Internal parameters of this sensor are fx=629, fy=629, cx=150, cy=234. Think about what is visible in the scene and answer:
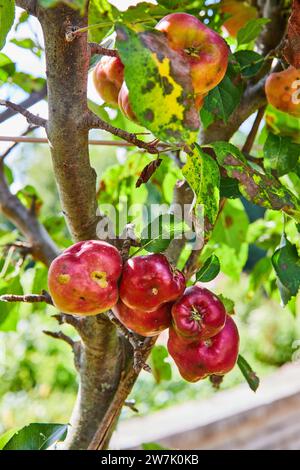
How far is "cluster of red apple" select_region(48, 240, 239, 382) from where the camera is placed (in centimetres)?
49

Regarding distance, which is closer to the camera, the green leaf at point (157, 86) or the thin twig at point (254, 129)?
the green leaf at point (157, 86)

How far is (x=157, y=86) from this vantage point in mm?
375

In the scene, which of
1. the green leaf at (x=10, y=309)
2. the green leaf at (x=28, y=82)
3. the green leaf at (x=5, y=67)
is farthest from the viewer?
the green leaf at (x=28, y=82)

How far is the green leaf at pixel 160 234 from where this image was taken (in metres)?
0.52

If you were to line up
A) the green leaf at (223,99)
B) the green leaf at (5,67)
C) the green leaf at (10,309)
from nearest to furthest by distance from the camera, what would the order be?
1. the green leaf at (223,99)
2. the green leaf at (5,67)
3. the green leaf at (10,309)

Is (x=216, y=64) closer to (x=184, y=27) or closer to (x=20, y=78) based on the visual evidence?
(x=184, y=27)

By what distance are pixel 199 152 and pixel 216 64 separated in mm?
76

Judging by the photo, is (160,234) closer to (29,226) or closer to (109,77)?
(109,77)

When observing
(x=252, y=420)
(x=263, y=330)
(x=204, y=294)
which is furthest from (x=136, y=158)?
(x=263, y=330)

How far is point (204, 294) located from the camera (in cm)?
52

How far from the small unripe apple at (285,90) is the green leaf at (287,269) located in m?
0.14

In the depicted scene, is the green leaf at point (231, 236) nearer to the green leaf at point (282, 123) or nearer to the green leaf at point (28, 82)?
the green leaf at point (282, 123)

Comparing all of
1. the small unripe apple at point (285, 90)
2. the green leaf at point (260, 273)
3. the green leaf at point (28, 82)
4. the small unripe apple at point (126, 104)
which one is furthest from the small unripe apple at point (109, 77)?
the green leaf at point (260, 273)

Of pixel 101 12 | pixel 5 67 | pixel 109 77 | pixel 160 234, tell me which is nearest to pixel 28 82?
pixel 5 67
